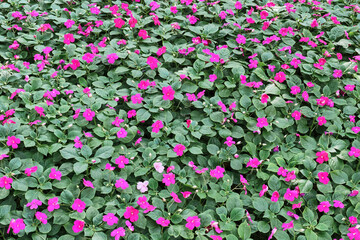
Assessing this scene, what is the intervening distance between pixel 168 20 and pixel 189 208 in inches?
81.0

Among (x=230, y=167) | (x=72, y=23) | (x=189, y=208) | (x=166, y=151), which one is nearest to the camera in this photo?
(x=189, y=208)

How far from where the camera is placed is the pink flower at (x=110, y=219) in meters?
2.12

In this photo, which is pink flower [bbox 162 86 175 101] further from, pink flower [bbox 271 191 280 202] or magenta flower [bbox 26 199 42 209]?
magenta flower [bbox 26 199 42 209]

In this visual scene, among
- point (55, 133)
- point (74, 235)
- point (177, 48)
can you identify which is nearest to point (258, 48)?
point (177, 48)

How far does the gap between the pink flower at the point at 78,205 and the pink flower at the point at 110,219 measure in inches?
6.3

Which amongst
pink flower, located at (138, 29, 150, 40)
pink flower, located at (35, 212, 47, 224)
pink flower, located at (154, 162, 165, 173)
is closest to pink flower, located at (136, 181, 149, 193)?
pink flower, located at (154, 162, 165, 173)

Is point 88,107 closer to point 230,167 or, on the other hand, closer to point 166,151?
point 166,151

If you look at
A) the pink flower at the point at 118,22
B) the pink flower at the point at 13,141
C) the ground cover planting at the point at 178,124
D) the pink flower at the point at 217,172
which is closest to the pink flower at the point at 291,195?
the ground cover planting at the point at 178,124

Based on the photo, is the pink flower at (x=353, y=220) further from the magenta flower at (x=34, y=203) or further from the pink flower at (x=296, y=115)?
the magenta flower at (x=34, y=203)

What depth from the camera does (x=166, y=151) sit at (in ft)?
8.33

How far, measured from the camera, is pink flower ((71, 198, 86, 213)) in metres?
2.18

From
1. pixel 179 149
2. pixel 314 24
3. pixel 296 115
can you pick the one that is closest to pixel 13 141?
pixel 179 149

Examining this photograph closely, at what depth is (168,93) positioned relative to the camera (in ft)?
9.14

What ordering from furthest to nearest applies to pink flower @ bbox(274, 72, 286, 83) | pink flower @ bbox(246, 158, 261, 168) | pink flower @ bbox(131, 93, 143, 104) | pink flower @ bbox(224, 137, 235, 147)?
1. pink flower @ bbox(274, 72, 286, 83)
2. pink flower @ bbox(131, 93, 143, 104)
3. pink flower @ bbox(224, 137, 235, 147)
4. pink flower @ bbox(246, 158, 261, 168)
